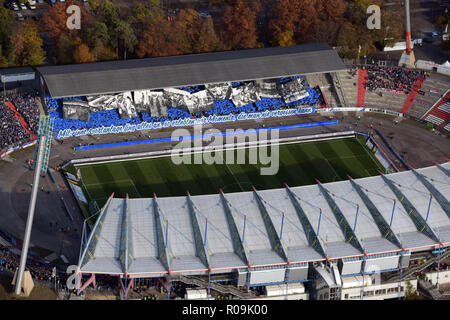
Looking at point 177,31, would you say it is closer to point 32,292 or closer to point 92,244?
point 92,244

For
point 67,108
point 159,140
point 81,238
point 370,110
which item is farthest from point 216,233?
point 370,110

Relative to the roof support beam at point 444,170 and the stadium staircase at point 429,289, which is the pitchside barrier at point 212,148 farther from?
the stadium staircase at point 429,289

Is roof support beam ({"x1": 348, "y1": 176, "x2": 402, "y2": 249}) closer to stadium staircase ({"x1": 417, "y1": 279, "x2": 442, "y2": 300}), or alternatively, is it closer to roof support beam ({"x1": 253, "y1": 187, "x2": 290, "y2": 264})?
stadium staircase ({"x1": 417, "y1": 279, "x2": 442, "y2": 300})

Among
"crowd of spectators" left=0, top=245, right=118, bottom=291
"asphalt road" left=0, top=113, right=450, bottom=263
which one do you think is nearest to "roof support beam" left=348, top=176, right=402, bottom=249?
"asphalt road" left=0, top=113, right=450, bottom=263

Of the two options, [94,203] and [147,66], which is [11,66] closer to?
[147,66]

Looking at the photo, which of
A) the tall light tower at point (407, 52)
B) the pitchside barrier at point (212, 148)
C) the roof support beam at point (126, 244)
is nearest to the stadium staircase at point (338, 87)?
the pitchside barrier at point (212, 148)
